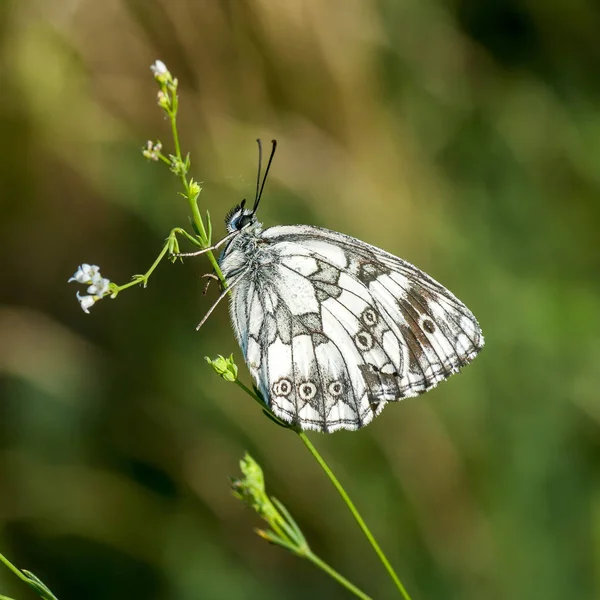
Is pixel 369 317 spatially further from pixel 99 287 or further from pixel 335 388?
pixel 99 287

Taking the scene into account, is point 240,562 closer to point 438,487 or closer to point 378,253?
point 438,487

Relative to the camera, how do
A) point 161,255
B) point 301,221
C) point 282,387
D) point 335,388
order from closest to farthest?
point 161,255 → point 282,387 → point 335,388 → point 301,221

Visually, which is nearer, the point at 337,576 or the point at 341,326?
the point at 337,576

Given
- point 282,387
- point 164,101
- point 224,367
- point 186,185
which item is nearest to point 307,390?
point 282,387

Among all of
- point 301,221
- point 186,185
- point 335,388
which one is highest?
point 301,221

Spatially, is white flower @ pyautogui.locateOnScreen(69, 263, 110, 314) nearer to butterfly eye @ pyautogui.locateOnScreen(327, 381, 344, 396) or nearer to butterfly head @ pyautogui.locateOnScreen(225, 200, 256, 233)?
butterfly head @ pyautogui.locateOnScreen(225, 200, 256, 233)

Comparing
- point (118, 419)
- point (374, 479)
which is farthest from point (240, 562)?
point (118, 419)
